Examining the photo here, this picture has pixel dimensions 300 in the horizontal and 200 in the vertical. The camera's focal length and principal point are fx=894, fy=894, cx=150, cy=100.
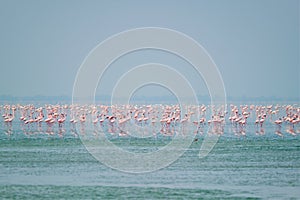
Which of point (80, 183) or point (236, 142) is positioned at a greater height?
point (236, 142)

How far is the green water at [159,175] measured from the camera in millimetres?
25906

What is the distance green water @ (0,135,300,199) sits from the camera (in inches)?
1020

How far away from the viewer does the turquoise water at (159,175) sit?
25938 mm

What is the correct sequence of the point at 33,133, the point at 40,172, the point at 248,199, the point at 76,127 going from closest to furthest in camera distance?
the point at 248,199, the point at 40,172, the point at 33,133, the point at 76,127

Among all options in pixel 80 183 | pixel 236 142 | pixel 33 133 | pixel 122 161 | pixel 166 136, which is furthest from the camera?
pixel 33 133

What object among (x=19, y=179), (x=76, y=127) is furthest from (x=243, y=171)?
(x=76, y=127)

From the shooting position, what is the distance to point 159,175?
3028cm

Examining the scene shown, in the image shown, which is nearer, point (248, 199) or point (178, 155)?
Answer: point (248, 199)

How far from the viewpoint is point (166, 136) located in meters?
46.7

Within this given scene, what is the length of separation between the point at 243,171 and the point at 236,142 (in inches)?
456

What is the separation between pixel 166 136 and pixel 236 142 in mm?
5485

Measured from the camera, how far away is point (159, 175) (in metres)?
30.3

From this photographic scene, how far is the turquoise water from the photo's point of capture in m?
25.9

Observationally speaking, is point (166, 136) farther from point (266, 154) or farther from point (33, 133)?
point (266, 154)
